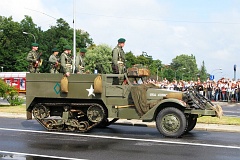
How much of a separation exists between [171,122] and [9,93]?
12.3m

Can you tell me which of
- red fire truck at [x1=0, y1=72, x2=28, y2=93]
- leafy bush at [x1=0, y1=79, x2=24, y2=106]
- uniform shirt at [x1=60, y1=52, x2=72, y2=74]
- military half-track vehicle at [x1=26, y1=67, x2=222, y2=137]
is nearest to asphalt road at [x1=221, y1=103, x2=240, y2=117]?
military half-track vehicle at [x1=26, y1=67, x2=222, y2=137]

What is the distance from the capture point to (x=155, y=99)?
13.1 m

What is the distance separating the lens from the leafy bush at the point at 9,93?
22281 mm

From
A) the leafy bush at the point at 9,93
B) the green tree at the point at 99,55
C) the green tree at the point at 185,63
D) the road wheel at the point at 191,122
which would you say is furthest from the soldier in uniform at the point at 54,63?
the green tree at the point at 185,63

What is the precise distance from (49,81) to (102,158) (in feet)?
16.5

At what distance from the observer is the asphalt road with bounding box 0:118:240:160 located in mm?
9857

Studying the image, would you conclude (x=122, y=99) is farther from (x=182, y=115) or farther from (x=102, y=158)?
(x=102, y=158)

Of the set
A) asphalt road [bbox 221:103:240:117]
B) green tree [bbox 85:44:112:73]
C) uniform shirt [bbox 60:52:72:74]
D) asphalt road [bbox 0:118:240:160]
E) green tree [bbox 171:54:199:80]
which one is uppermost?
green tree [bbox 171:54:199:80]

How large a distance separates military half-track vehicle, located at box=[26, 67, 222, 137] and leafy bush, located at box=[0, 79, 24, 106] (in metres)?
8.37

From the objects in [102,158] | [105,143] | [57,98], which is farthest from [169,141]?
[57,98]

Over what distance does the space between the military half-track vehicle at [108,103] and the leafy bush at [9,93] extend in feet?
27.5

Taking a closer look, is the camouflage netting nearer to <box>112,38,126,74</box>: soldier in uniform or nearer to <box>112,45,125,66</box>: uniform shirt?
<box>112,38,126,74</box>: soldier in uniform

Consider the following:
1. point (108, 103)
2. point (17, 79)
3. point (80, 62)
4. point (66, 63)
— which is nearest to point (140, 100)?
point (108, 103)

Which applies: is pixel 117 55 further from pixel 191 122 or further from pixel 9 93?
pixel 9 93
